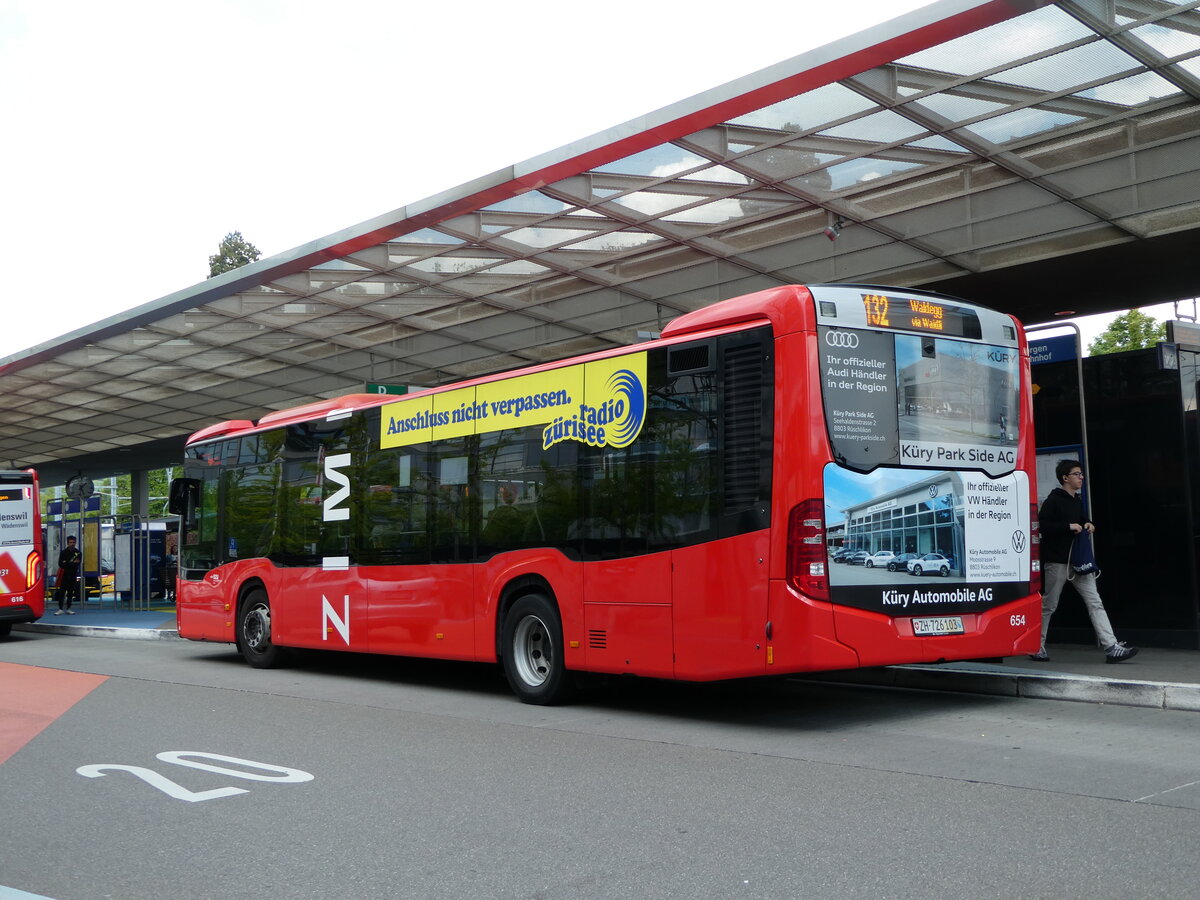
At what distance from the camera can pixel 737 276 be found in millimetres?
18438

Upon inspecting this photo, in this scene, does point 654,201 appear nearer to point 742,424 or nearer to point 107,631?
point 742,424

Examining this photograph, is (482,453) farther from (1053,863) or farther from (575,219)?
(1053,863)

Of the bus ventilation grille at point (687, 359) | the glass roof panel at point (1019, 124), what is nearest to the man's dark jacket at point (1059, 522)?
the glass roof panel at point (1019, 124)

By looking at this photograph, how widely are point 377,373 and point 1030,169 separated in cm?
1610

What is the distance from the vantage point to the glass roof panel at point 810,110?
39.1 feet

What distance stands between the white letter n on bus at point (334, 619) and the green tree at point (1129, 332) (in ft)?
155

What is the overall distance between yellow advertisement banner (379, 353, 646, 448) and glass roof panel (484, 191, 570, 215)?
3514 millimetres

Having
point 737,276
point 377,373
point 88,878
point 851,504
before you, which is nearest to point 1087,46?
point 851,504

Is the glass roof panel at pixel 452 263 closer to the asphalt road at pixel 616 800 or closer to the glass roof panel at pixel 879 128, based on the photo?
the glass roof panel at pixel 879 128

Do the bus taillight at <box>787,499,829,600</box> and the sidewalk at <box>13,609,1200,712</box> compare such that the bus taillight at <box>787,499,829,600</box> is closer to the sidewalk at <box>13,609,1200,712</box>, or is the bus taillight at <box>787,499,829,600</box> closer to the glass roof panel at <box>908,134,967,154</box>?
the sidewalk at <box>13,609,1200,712</box>

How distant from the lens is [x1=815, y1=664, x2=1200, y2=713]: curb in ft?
30.3

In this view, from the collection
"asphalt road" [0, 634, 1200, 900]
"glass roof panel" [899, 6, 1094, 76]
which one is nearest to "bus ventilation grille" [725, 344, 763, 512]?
"asphalt road" [0, 634, 1200, 900]

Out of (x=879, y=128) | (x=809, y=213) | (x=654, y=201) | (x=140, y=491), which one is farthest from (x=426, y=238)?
(x=140, y=491)

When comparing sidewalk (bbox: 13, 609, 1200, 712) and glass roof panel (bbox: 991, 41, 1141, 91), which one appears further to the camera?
glass roof panel (bbox: 991, 41, 1141, 91)
